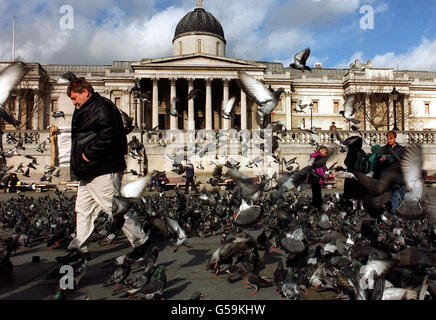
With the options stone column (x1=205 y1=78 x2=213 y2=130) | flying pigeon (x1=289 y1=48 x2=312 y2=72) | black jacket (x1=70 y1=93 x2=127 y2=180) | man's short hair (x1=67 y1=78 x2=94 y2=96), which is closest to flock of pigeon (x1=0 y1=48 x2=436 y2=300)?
black jacket (x1=70 y1=93 x2=127 y2=180)

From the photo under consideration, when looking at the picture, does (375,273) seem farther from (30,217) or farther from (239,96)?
(239,96)

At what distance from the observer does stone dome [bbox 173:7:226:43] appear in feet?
185

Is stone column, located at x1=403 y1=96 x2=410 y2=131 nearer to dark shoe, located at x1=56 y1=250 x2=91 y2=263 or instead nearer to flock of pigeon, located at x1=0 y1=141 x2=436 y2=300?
flock of pigeon, located at x1=0 y1=141 x2=436 y2=300

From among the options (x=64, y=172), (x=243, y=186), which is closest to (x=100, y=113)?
(x=243, y=186)

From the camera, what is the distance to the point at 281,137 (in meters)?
23.3

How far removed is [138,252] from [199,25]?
57838 mm

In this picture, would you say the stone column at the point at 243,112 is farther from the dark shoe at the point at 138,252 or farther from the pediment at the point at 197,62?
the dark shoe at the point at 138,252

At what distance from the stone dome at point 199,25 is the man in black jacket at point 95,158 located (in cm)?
5578

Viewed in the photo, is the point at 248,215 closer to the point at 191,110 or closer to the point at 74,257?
the point at 74,257

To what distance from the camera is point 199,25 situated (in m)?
56.7

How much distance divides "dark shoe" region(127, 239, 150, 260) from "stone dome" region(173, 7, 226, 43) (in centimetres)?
5648

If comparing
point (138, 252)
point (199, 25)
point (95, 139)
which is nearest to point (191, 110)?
point (199, 25)

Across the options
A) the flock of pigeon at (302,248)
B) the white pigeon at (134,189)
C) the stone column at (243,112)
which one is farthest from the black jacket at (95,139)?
the stone column at (243,112)
